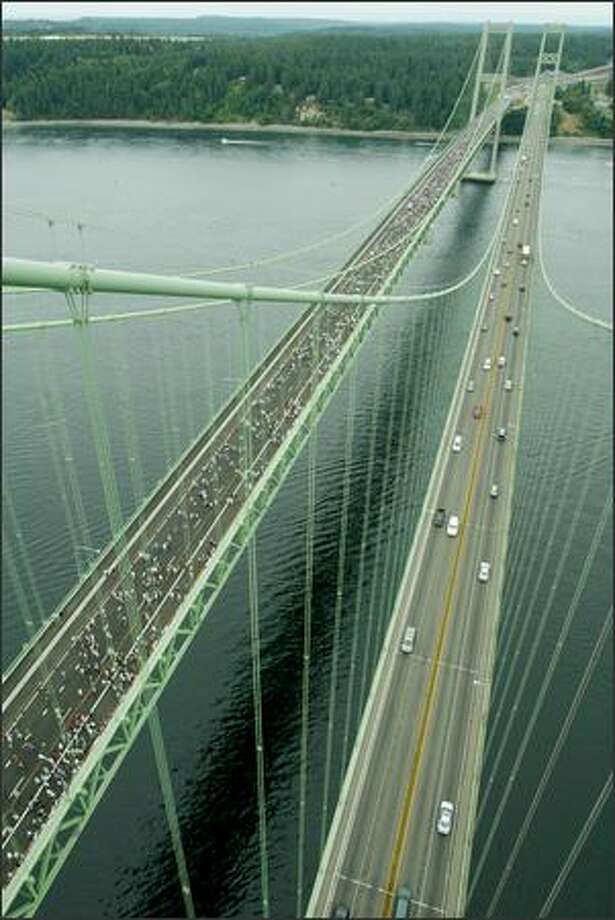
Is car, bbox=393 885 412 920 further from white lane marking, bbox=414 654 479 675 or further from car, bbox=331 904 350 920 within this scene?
white lane marking, bbox=414 654 479 675

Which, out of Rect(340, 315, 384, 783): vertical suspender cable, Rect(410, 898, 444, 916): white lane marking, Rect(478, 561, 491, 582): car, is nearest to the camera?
Rect(410, 898, 444, 916): white lane marking

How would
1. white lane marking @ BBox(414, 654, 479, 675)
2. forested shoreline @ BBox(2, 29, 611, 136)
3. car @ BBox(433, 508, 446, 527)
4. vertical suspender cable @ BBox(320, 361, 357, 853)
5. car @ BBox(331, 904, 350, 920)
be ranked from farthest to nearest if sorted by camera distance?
forested shoreline @ BBox(2, 29, 611, 136), car @ BBox(433, 508, 446, 527), white lane marking @ BBox(414, 654, 479, 675), vertical suspender cable @ BBox(320, 361, 357, 853), car @ BBox(331, 904, 350, 920)

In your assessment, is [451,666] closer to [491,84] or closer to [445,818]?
[445,818]

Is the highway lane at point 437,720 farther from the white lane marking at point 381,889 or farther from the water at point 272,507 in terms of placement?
the water at point 272,507

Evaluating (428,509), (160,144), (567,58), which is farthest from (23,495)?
(567,58)

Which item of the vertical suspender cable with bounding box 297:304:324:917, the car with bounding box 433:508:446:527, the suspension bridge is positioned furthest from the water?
the car with bounding box 433:508:446:527

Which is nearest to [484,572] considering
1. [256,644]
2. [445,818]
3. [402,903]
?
[256,644]

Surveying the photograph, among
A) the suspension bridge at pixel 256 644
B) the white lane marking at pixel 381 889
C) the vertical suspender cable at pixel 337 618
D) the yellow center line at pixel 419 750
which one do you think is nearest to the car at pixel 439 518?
the suspension bridge at pixel 256 644

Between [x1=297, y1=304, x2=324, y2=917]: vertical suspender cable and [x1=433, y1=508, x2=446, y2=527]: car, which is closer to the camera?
[x1=297, y1=304, x2=324, y2=917]: vertical suspender cable

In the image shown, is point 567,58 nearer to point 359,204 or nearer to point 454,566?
point 359,204
